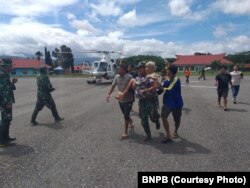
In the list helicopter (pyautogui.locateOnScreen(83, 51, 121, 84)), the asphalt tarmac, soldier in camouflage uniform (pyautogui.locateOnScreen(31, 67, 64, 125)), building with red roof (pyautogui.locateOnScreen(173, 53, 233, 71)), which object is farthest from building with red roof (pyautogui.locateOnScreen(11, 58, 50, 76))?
the asphalt tarmac

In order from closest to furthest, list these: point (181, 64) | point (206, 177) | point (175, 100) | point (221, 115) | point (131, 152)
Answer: point (206, 177), point (131, 152), point (175, 100), point (221, 115), point (181, 64)

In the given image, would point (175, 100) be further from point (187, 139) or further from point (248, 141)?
point (248, 141)

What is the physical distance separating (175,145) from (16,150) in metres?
3.39

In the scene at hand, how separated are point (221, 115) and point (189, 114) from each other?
1.06 m

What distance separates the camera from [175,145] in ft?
21.4

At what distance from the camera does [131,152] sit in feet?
19.8

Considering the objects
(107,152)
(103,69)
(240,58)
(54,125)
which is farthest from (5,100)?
(240,58)

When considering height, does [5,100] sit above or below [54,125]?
above

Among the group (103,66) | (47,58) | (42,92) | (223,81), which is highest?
(47,58)

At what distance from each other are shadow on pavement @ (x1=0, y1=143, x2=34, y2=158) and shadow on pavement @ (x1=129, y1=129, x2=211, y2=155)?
2.28 metres

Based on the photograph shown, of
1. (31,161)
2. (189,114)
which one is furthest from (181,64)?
(31,161)

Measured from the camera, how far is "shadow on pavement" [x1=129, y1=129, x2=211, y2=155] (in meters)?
6.08

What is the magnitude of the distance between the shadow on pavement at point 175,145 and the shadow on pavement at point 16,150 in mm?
2281

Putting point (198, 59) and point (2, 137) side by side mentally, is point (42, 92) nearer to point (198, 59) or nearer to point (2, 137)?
point (2, 137)
